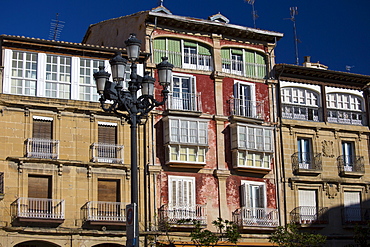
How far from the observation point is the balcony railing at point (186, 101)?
33.6 metres

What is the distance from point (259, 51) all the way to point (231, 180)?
6917mm

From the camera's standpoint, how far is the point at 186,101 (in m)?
33.9

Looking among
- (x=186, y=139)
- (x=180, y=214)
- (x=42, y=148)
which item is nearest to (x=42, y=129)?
(x=42, y=148)

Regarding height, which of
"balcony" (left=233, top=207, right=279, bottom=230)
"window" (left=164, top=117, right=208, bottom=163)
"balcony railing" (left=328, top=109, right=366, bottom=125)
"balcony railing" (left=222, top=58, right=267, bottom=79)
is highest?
"balcony railing" (left=222, top=58, right=267, bottom=79)

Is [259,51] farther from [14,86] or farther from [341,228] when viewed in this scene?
[14,86]

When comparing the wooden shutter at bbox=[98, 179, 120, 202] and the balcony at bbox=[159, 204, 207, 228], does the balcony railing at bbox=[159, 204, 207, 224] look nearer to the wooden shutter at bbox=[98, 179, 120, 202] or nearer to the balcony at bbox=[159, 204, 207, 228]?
the balcony at bbox=[159, 204, 207, 228]

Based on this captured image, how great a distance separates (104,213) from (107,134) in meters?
3.55

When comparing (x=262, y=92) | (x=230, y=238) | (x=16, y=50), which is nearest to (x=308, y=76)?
(x=262, y=92)

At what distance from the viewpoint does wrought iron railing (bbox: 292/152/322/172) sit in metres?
35.9

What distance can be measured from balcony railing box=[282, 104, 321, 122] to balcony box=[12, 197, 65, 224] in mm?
12499

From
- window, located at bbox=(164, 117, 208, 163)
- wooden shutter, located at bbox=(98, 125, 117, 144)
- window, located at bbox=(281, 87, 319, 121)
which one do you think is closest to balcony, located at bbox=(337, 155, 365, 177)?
window, located at bbox=(281, 87, 319, 121)

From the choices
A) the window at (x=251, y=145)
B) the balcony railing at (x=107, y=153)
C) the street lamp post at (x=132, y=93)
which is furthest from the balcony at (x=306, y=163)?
the street lamp post at (x=132, y=93)

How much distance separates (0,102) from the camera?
30156mm

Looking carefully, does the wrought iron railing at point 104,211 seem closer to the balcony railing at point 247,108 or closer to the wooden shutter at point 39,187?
the wooden shutter at point 39,187
